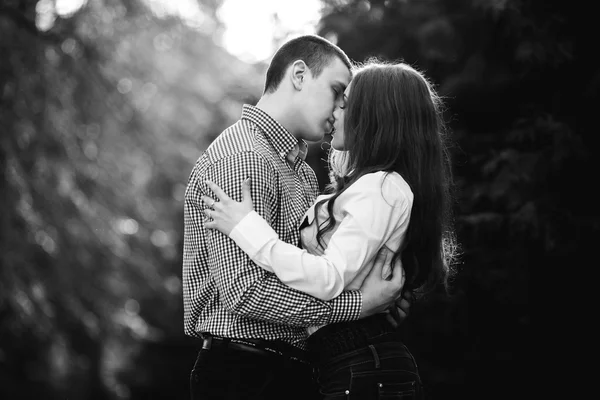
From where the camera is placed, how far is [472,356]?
516 cm

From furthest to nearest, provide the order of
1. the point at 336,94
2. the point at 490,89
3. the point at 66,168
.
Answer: the point at 66,168
the point at 490,89
the point at 336,94

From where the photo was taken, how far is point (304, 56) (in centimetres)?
304

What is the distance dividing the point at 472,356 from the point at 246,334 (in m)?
3.04

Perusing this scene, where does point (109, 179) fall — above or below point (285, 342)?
above

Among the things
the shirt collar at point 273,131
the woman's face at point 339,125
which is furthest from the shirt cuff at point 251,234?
the woman's face at point 339,125

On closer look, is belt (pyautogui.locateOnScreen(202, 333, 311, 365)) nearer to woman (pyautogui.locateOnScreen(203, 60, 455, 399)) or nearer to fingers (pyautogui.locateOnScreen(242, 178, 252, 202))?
woman (pyautogui.locateOnScreen(203, 60, 455, 399))

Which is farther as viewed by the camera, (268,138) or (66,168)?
(66,168)

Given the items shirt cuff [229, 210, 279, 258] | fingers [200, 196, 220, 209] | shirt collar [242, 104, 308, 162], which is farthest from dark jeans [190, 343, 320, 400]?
shirt collar [242, 104, 308, 162]

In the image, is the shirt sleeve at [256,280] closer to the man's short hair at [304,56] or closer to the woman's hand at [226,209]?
the woman's hand at [226,209]

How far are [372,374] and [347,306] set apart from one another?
0.81 ft

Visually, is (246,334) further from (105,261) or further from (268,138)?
(105,261)

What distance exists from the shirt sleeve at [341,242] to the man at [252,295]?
0.21 ft

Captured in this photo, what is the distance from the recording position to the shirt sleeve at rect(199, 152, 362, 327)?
2.42 m

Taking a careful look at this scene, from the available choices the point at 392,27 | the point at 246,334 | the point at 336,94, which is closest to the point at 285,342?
the point at 246,334
